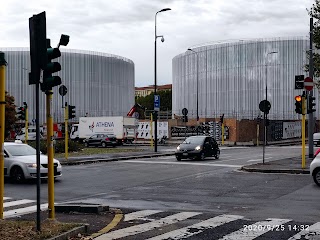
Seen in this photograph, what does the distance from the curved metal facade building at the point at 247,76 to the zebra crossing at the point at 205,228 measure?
247ft

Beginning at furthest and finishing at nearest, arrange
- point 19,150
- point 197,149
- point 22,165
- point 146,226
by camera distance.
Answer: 1. point 197,149
2. point 19,150
3. point 22,165
4. point 146,226

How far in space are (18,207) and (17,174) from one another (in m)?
6.02

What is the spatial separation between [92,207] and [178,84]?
95374 millimetres

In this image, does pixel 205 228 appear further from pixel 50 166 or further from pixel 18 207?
pixel 18 207

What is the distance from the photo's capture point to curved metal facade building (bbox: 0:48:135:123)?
295 ft

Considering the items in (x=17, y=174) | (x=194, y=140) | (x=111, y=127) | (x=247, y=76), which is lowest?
(x=17, y=174)

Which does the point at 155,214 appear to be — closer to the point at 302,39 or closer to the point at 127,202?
the point at 127,202

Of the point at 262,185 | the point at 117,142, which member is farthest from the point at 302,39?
the point at 262,185

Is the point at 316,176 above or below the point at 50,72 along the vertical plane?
below

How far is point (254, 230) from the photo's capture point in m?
8.70

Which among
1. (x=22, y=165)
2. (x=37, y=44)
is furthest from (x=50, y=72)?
(x=22, y=165)

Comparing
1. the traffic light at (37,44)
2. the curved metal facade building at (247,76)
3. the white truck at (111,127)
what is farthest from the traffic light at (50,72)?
the curved metal facade building at (247,76)

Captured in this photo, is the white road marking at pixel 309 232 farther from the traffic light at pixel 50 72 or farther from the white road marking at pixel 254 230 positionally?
the traffic light at pixel 50 72

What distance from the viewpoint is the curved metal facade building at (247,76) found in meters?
86.6
